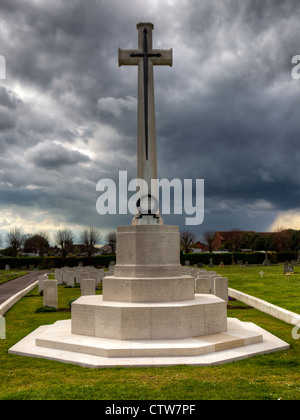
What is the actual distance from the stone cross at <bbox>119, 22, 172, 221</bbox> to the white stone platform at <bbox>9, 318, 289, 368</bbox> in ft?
12.1

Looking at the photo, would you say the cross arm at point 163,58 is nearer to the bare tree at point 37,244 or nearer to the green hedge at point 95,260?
Result: the green hedge at point 95,260

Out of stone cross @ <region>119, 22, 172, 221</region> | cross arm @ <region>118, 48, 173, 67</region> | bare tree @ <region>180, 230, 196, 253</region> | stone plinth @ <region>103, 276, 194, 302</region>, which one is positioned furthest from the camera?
bare tree @ <region>180, 230, 196, 253</region>

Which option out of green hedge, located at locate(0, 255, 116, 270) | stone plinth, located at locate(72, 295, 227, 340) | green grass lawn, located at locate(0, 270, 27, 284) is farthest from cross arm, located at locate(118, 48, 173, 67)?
green hedge, located at locate(0, 255, 116, 270)

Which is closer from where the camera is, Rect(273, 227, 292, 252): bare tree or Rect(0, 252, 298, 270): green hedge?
Rect(0, 252, 298, 270): green hedge

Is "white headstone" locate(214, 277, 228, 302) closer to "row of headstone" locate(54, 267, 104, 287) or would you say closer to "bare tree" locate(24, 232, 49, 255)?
"row of headstone" locate(54, 267, 104, 287)

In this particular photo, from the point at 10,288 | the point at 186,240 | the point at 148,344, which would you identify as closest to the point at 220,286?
the point at 148,344

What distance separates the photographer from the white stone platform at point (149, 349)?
6.53 metres

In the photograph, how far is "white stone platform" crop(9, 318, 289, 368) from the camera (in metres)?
6.53

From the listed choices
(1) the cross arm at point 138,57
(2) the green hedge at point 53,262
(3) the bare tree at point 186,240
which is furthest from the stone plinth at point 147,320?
(3) the bare tree at point 186,240

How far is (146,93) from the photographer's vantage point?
32.3ft

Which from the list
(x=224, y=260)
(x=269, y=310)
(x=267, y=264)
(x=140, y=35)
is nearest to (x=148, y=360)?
(x=269, y=310)

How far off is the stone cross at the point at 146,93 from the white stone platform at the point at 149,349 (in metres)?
3.69

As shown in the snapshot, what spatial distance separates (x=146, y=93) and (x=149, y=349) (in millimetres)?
6418

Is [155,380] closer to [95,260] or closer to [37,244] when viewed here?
[95,260]
